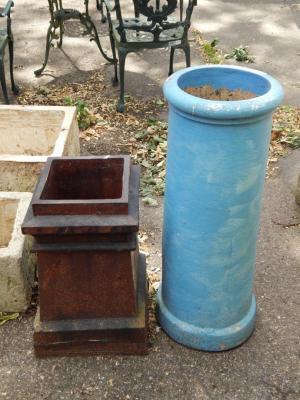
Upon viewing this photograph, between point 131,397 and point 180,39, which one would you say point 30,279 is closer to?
point 131,397

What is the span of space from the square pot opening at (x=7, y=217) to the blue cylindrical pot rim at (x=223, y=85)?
117 centimetres

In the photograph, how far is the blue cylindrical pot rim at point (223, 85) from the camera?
1.86 meters

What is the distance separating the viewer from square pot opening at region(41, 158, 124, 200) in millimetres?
2439

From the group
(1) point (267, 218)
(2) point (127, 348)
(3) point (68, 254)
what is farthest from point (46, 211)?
(1) point (267, 218)

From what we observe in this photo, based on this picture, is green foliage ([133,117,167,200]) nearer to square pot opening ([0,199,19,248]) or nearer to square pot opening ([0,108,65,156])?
square pot opening ([0,108,65,156])

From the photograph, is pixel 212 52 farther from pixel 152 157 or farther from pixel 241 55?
pixel 152 157

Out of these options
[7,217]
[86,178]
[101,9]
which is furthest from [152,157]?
[101,9]

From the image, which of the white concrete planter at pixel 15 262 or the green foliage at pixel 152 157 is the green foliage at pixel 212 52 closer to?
the green foliage at pixel 152 157

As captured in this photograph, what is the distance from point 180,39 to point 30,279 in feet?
9.48

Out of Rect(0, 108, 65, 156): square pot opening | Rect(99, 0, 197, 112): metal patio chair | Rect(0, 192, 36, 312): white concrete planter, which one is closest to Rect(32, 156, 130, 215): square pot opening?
Rect(0, 192, 36, 312): white concrete planter

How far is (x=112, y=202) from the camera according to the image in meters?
2.10

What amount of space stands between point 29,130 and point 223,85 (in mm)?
1701

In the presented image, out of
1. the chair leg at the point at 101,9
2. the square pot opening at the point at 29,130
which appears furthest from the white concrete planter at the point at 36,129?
the chair leg at the point at 101,9

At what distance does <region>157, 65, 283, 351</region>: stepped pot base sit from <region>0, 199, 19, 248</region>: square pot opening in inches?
36.4
